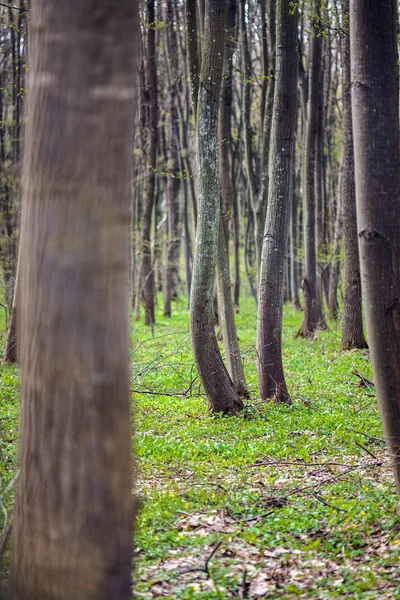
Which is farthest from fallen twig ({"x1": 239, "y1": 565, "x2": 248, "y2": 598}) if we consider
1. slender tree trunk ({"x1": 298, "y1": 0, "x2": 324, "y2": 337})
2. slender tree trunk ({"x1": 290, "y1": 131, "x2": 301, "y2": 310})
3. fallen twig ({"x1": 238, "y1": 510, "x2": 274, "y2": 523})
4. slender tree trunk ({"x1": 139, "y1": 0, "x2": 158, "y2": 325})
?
slender tree trunk ({"x1": 290, "y1": 131, "x2": 301, "y2": 310})

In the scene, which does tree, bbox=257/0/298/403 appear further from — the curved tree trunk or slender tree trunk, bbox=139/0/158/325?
slender tree trunk, bbox=139/0/158/325

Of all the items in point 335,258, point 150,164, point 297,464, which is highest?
point 150,164

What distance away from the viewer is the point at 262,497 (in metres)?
5.99

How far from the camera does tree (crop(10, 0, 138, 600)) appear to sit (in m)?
2.87

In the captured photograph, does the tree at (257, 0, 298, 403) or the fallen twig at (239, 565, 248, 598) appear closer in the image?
the fallen twig at (239, 565, 248, 598)

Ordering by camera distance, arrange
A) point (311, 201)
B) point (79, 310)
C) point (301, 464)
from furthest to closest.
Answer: point (311, 201)
point (301, 464)
point (79, 310)

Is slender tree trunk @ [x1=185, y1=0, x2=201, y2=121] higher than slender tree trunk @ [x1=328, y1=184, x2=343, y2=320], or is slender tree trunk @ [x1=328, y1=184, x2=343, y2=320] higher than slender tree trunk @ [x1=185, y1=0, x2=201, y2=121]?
slender tree trunk @ [x1=185, y1=0, x2=201, y2=121]

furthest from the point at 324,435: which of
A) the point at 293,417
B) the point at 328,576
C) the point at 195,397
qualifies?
the point at 328,576

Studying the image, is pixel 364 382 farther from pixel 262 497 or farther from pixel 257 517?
pixel 257 517

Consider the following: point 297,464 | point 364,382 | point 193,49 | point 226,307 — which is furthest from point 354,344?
point 297,464

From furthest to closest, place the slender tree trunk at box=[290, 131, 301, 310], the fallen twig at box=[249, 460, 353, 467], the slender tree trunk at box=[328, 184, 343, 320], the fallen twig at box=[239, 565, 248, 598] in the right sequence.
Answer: the slender tree trunk at box=[290, 131, 301, 310], the slender tree trunk at box=[328, 184, 343, 320], the fallen twig at box=[249, 460, 353, 467], the fallen twig at box=[239, 565, 248, 598]

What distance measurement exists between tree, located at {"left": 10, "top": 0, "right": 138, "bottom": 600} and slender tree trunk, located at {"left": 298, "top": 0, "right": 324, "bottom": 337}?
15.6 meters

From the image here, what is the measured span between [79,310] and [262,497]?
149 inches

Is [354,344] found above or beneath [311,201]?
beneath
